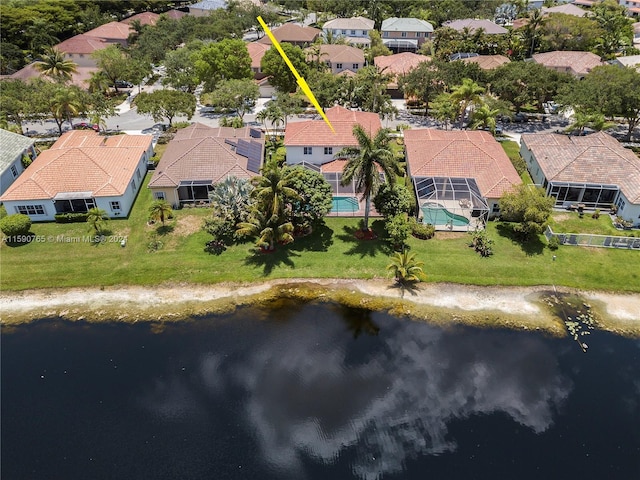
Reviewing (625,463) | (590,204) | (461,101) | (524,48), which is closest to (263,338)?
(625,463)

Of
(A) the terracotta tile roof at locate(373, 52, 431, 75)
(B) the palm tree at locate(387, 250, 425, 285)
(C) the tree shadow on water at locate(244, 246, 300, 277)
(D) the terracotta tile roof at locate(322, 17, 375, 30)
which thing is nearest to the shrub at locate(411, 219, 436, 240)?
(B) the palm tree at locate(387, 250, 425, 285)

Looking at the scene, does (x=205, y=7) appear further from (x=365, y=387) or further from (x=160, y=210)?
(x=365, y=387)

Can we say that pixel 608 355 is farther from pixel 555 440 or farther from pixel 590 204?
pixel 590 204

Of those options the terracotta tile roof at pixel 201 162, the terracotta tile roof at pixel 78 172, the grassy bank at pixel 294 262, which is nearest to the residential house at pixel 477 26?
the terracotta tile roof at pixel 201 162

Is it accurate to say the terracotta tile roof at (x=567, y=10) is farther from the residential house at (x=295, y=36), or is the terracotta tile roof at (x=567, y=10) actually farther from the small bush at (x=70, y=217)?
the small bush at (x=70, y=217)

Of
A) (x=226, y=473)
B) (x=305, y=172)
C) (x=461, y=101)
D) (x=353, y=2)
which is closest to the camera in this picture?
(x=226, y=473)

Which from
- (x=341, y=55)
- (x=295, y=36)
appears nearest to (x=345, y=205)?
(x=341, y=55)
